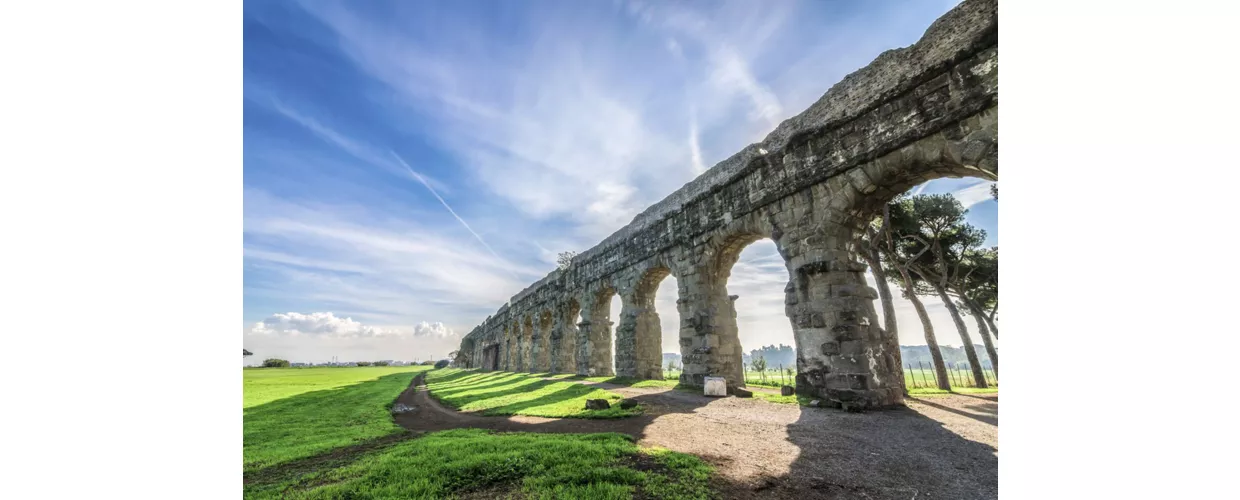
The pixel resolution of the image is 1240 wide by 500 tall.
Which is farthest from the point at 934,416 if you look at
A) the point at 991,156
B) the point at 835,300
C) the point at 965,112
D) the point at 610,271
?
the point at 610,271

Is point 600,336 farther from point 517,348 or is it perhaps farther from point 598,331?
point 517,348

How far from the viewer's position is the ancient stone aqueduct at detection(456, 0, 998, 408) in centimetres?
757

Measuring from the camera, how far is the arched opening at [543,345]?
28.0 meters

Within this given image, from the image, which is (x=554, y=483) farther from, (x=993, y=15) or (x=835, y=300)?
(x=993, y=15)

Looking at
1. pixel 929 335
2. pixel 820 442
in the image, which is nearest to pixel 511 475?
pixel 820 442

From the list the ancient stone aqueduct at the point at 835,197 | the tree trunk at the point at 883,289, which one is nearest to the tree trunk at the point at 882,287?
the tree trunk at the point at 883,289

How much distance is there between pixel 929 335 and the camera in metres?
16.8

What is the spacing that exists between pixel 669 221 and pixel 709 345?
14.7 ft

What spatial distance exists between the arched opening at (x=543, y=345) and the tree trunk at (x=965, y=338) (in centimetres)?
1992

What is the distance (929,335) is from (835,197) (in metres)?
11.1

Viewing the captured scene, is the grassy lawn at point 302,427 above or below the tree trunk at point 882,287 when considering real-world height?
below

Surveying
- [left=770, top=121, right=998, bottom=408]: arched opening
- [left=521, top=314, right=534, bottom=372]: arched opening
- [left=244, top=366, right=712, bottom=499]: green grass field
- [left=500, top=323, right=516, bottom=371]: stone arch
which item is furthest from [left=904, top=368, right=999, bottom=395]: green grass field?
[left=500, top=323, right=516, bottom=371]: stone arch

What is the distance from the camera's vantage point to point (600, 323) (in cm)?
2097

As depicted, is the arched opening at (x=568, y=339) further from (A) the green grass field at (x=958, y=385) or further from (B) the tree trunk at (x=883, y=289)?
(A) the green grass field at (x=958, y=385)
